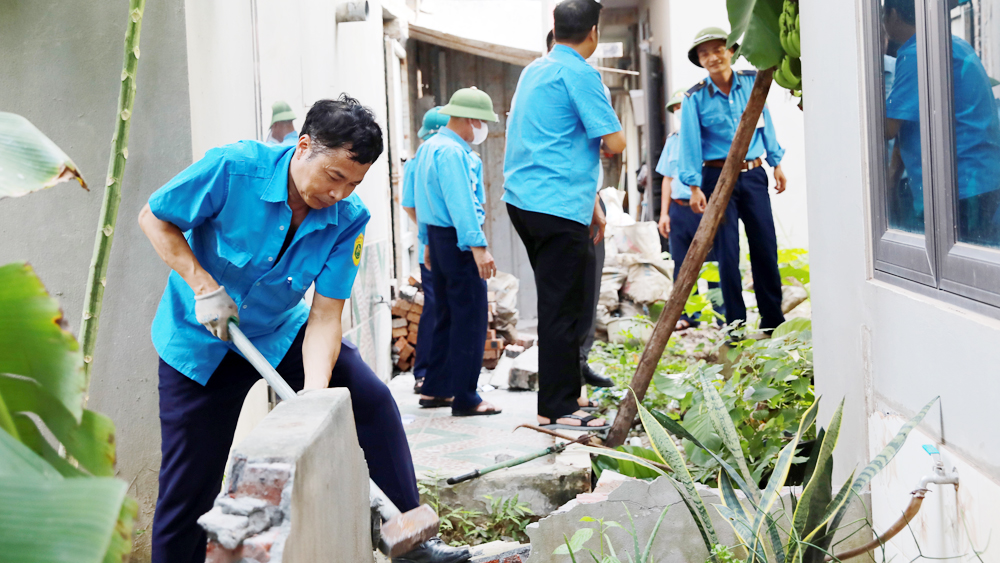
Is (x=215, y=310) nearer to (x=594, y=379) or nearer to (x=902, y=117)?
(x=902, y=117)

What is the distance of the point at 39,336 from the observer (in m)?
0.74

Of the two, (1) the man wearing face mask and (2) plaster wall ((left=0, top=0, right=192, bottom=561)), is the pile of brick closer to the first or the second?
(1) the man wearing face mask

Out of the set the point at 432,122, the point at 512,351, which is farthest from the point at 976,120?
the point at 512,351

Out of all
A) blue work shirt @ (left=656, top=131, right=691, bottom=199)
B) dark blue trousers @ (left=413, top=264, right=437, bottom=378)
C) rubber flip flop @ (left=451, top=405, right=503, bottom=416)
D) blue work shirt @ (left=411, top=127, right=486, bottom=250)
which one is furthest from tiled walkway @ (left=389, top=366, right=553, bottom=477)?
blue work shirt @ (left=656, top=131, right=691, bottom=199)

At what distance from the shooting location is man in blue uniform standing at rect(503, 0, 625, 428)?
3.49 meters

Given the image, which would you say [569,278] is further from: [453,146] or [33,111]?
[33,111]

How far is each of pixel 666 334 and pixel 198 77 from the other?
197 cm

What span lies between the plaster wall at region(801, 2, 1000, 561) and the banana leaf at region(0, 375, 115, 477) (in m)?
1.31

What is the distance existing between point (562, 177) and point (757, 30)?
1034 mm

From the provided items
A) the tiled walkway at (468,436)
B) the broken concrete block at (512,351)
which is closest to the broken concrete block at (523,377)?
the tiled walkway at (468,436)

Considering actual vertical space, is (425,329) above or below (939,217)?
below

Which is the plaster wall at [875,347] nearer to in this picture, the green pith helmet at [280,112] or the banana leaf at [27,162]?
the banana leaf at [27,162]

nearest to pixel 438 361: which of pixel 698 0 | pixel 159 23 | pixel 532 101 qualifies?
pixel 532 101

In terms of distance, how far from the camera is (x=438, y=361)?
4664 mm
